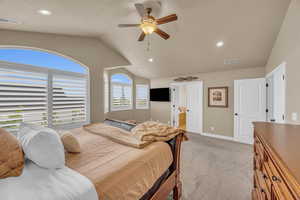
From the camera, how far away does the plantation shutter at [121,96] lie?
543 cm

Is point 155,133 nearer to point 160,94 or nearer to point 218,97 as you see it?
point 218,97

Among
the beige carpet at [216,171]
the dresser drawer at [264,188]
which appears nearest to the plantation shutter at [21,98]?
the beige carpet at [216,171]

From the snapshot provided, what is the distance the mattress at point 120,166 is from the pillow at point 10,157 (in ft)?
1.14

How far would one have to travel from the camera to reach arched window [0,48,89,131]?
7.79ft

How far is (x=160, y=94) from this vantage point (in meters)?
6.32

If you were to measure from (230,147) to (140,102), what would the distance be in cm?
413

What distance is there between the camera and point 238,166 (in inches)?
108

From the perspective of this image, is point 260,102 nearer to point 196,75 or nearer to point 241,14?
point 196,75

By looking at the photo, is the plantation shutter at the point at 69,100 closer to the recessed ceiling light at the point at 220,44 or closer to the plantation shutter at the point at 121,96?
the plantation shutter at the point at 121,96

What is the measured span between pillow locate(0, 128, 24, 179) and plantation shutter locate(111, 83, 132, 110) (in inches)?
175

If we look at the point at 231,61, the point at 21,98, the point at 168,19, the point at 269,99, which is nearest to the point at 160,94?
the point at 231,61

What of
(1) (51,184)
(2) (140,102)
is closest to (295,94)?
(1) (51,184)

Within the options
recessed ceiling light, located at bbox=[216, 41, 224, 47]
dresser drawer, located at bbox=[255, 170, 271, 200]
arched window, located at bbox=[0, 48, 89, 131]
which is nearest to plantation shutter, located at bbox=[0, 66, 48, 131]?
arched window, located at bbox=[0, 48, 89, 131]

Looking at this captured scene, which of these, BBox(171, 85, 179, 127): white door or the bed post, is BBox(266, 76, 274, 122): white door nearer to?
BBox(171, 85, 179, 127): white door
